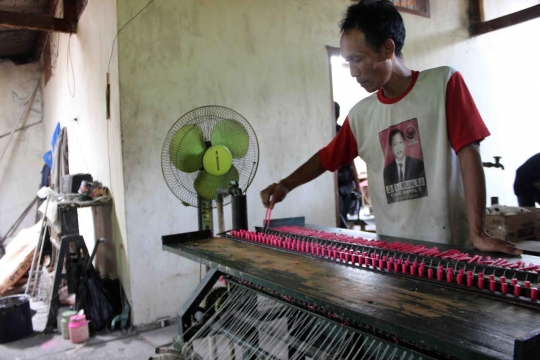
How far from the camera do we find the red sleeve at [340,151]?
2153mm

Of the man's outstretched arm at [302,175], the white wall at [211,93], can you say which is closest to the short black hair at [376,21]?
the man's outstretched arm at [302,175]

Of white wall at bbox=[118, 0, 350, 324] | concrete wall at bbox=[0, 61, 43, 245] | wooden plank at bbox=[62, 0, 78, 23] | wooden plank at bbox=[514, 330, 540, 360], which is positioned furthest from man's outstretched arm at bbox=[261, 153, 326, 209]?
concrete wall at bbox=[0, 61, 43, 245]

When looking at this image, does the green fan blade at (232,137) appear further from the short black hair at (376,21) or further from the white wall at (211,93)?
the white wall at (211,93)

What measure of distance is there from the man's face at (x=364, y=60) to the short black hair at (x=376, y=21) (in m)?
0.02

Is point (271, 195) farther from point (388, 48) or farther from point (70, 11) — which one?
point (70, 11)

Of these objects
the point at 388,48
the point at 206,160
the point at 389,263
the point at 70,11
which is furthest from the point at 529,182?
the point at 70,11

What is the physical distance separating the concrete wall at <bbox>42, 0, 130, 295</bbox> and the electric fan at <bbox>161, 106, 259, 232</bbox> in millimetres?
1476

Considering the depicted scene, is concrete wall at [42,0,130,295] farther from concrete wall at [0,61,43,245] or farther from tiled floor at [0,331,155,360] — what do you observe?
concrete wall at [0,61,43,245]

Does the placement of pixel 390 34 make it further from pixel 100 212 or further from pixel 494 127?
pixel 494 127

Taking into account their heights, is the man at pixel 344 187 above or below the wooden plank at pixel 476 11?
below

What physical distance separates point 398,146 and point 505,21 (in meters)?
5.11

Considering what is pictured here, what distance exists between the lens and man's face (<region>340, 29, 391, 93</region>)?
1712 mm

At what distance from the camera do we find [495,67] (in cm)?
627

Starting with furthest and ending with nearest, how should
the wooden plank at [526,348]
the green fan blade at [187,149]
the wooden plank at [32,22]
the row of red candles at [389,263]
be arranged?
1. the wooden plank at [32,22]
2. the green fan blade at [187,149]
3. the row of red candles at [389,263]
4. the wooden plank at [526,348]
